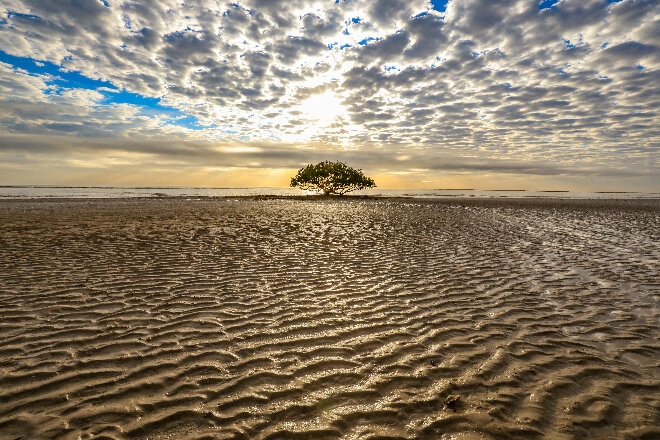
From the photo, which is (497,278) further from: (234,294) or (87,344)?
(87,344)

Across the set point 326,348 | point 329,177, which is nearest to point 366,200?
point 329,177

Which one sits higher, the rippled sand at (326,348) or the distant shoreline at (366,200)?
the distant shoreline at (366,200)

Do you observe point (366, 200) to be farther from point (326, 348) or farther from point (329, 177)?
point (326, 348)

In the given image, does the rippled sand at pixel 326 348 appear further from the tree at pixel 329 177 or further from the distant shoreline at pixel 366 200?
the tree at pixel 329 177

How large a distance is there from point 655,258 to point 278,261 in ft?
48.8

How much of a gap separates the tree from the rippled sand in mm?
67088

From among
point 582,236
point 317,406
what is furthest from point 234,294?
point 582,236

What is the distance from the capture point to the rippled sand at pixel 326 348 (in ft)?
14.6

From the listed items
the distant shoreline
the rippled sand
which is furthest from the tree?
the rippled sand

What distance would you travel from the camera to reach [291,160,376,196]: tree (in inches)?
3150

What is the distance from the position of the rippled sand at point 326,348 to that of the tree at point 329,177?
2641 inches

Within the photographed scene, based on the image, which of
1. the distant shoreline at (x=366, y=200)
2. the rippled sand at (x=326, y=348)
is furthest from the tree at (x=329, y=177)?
the rippled sand at (x=326, y=348)

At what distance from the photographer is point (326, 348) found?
21.0 ft

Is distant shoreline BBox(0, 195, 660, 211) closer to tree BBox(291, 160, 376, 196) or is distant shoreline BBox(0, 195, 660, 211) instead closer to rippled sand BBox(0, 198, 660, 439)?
tree BBox(291, 160, 376, 196)
